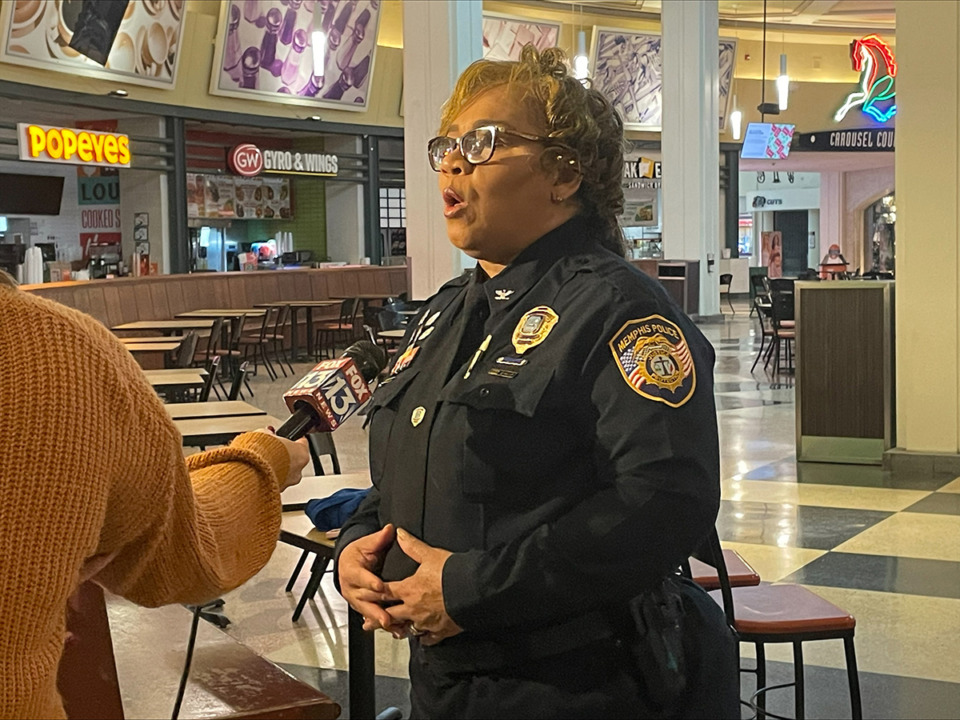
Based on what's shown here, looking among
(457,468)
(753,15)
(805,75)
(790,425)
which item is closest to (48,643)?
(457,468)

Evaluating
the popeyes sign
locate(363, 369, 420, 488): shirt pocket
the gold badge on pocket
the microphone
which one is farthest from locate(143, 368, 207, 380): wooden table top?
the popeyes sign

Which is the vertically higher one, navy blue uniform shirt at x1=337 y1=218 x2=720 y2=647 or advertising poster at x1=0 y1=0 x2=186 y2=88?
advertising poster at x1=0 y1=0 x2=186 y2=88

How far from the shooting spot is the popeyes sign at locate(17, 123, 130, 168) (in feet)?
41.1

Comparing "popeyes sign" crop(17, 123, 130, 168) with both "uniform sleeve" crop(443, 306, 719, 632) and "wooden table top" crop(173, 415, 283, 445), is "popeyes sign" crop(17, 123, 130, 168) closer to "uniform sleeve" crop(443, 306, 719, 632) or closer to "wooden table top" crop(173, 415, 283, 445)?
"wooden table top" crop(173, 415, 283, 445)

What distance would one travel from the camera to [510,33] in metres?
19.8

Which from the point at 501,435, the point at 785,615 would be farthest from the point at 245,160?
the point at 501,435

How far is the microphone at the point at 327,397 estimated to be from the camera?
→ 6.08 feet

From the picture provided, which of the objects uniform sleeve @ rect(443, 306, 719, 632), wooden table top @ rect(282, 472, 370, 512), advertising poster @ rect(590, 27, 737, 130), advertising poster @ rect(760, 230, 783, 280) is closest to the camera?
uniform sleeve @ rect(443, 306, 719, 632)

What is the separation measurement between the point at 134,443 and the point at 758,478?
610 cm

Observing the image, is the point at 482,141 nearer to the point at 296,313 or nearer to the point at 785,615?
the point at 785,615

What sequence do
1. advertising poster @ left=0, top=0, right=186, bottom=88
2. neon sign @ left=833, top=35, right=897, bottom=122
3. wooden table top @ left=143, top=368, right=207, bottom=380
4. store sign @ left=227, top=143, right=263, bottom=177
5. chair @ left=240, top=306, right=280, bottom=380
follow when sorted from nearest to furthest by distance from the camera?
wooden table top @ left=143, top=368, right=207, bottom=380 → advertising poster @ left=0, top=0, right=186, bottom=88 → chair @ left=240, top=306, right=280, bottom=380 → store sign @ left=227, top=143, right=263, bottom=177 → neon sign @ left=833, top=35, right=897, bottom=122

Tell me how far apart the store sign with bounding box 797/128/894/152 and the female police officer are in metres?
22.8

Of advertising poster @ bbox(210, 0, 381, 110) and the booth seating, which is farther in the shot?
advertising poster @ bbox(210, 0, 381, 110)

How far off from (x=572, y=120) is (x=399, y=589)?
2.15 feet
